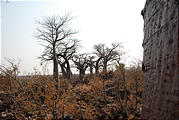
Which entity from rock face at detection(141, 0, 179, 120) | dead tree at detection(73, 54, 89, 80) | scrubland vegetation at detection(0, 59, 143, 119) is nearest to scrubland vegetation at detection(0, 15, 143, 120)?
scrubland vegetation at detection(0, 59, 143, 119)

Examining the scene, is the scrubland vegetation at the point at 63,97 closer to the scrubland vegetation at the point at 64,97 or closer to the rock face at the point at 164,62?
the scrubland vegetation at the point at 64,97

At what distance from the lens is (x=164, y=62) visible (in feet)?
1.02

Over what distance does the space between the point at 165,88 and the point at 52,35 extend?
13.6 m

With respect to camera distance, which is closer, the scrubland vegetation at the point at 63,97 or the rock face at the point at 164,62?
the rock face at the point at 164,62

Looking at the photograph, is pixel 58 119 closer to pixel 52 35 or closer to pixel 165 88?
pixel 165 88

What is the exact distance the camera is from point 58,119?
5.02m

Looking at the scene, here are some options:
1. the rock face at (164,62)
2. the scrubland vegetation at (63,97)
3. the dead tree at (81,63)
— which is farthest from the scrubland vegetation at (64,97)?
the dead tree at (81,63)

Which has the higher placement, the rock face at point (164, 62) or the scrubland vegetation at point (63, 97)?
the rock face at point (164, 62)

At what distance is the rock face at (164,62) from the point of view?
0.87 feet

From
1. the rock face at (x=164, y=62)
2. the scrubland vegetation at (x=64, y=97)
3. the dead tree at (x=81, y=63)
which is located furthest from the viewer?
the dead tree at (x=81, y=63)

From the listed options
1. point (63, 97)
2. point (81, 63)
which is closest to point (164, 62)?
point (63, 97)

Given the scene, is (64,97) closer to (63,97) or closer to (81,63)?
(63,97)

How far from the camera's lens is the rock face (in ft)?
0.87

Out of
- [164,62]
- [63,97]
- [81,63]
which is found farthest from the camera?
[81,63]
